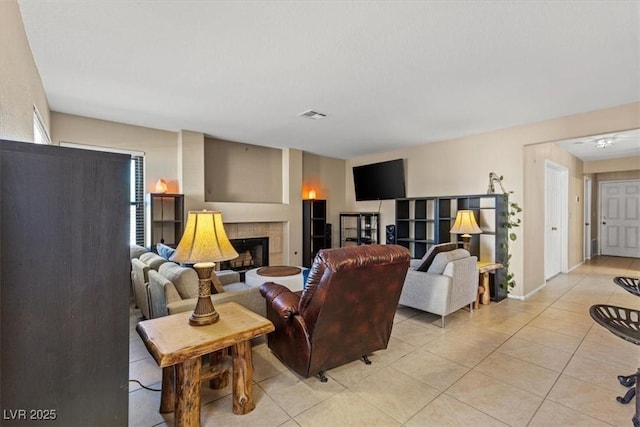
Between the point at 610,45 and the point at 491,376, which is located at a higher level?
the point at 610,45

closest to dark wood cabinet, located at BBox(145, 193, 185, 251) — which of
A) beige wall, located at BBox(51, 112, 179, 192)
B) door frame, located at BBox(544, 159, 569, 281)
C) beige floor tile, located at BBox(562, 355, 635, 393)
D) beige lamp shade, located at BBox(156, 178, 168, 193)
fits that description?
beige lamp shade, located at BBox(156, 178, 168, 193)

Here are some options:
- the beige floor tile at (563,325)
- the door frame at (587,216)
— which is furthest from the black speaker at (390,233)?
the door frame at (587,216)

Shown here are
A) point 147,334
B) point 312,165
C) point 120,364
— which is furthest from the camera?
point 312,165

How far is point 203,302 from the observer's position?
1.89 m

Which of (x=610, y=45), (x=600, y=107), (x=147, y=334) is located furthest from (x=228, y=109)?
(x=600, y=107)

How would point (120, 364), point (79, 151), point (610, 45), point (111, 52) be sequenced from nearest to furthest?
point (79, 151) → point (120, 364) → point (610, 45) → point (111, 52)

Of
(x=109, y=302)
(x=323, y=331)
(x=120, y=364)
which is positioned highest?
(x=109, y=302)

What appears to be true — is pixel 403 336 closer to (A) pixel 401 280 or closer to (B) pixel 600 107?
(A) pixel 401 280

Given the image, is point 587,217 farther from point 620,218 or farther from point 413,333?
point 413,333

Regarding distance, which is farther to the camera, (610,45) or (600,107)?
(600,107)

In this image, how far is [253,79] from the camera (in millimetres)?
2811

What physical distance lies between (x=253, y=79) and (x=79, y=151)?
2085mm

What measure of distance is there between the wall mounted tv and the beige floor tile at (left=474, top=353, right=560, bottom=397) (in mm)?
3613

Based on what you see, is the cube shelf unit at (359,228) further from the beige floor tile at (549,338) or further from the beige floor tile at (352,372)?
the beige floor tile at (352,372)
